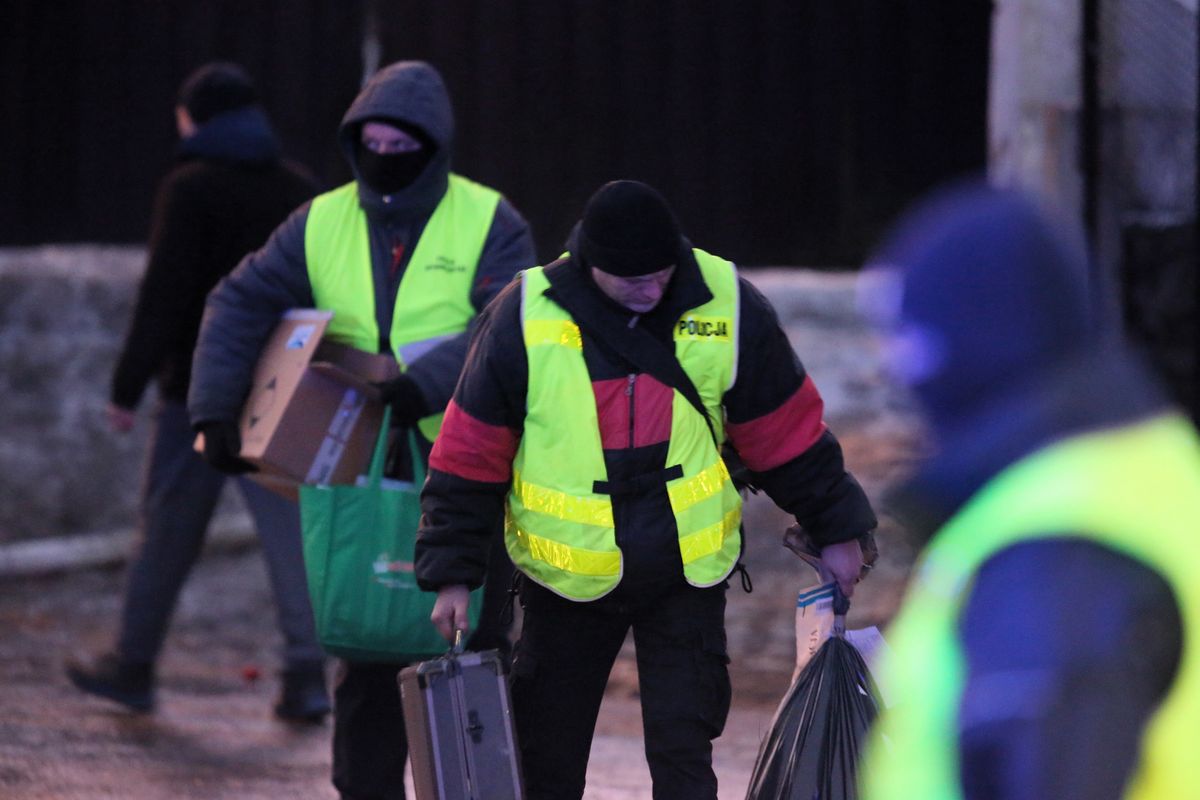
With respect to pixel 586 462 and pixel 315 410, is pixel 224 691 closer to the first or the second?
pixel 315 410

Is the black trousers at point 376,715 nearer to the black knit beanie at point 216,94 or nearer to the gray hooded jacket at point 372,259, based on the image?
the gray hooded jacket at point 372,259

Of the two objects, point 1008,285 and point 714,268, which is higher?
point 1008,285

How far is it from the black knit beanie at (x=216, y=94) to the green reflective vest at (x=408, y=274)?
1.39m

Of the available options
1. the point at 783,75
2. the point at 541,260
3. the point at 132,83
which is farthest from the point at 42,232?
the point at 783,75

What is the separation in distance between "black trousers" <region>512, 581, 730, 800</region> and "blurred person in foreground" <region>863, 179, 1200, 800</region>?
189 centimetres

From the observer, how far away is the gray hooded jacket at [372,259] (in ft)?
14.9

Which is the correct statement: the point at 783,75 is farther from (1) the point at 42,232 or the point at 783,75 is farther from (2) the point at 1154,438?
(2) the point at 1154,438

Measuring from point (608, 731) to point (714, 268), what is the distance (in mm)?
2403

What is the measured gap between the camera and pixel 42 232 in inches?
365

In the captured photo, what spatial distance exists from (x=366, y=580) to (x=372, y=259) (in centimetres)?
82

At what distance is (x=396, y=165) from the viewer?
4.57 m

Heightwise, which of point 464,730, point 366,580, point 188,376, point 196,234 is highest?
point 196,234

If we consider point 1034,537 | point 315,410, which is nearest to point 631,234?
point 315,410

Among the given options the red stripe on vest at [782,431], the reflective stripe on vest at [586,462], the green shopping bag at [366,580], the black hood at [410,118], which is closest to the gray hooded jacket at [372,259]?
the black hood at [410,118]
